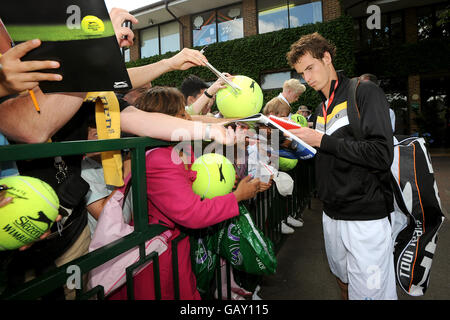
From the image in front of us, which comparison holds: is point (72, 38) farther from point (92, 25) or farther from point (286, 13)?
point (286, 13)

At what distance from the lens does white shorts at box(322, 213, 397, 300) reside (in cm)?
190

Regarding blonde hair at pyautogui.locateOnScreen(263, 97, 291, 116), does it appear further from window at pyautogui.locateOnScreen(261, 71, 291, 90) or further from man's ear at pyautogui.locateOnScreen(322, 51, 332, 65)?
window at pyautogui.locateOnScreen(261, 71, 291, 90)

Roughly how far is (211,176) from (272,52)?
466 inches

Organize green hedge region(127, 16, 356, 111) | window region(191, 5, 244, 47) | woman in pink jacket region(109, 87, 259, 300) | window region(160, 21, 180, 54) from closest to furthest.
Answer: woman in pink jacket region(109, 87, 259, 300), green hedge region(127, 16, 356, 111), window region(191, 5, 244, 47), window region(160, 21, 180, 54)

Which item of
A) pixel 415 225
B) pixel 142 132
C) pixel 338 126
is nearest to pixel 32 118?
pixel 142 132

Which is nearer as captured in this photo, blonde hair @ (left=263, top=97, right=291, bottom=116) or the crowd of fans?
the crowd of fans

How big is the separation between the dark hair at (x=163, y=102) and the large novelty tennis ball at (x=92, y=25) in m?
0.63

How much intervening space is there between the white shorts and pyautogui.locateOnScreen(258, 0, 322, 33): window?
11780 mm

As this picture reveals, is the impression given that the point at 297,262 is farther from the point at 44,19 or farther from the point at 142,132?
the point at 44,19

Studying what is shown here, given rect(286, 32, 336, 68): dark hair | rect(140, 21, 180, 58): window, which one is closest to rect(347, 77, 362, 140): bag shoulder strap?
rect(286, 32, 336, 68): dark hair

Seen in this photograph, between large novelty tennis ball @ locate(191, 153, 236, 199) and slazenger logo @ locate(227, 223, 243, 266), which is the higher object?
large novelty tennis ball @ locate(191, 153, 236, 199)

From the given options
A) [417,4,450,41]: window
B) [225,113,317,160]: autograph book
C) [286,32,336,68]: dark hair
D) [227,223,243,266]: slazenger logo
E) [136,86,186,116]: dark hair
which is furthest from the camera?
[417,4,450,41]: window

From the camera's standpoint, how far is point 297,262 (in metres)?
3.34

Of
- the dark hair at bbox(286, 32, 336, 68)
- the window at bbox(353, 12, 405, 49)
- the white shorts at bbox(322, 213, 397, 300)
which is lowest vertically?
the white shorts at bbox(322, 213, 397, 300)
